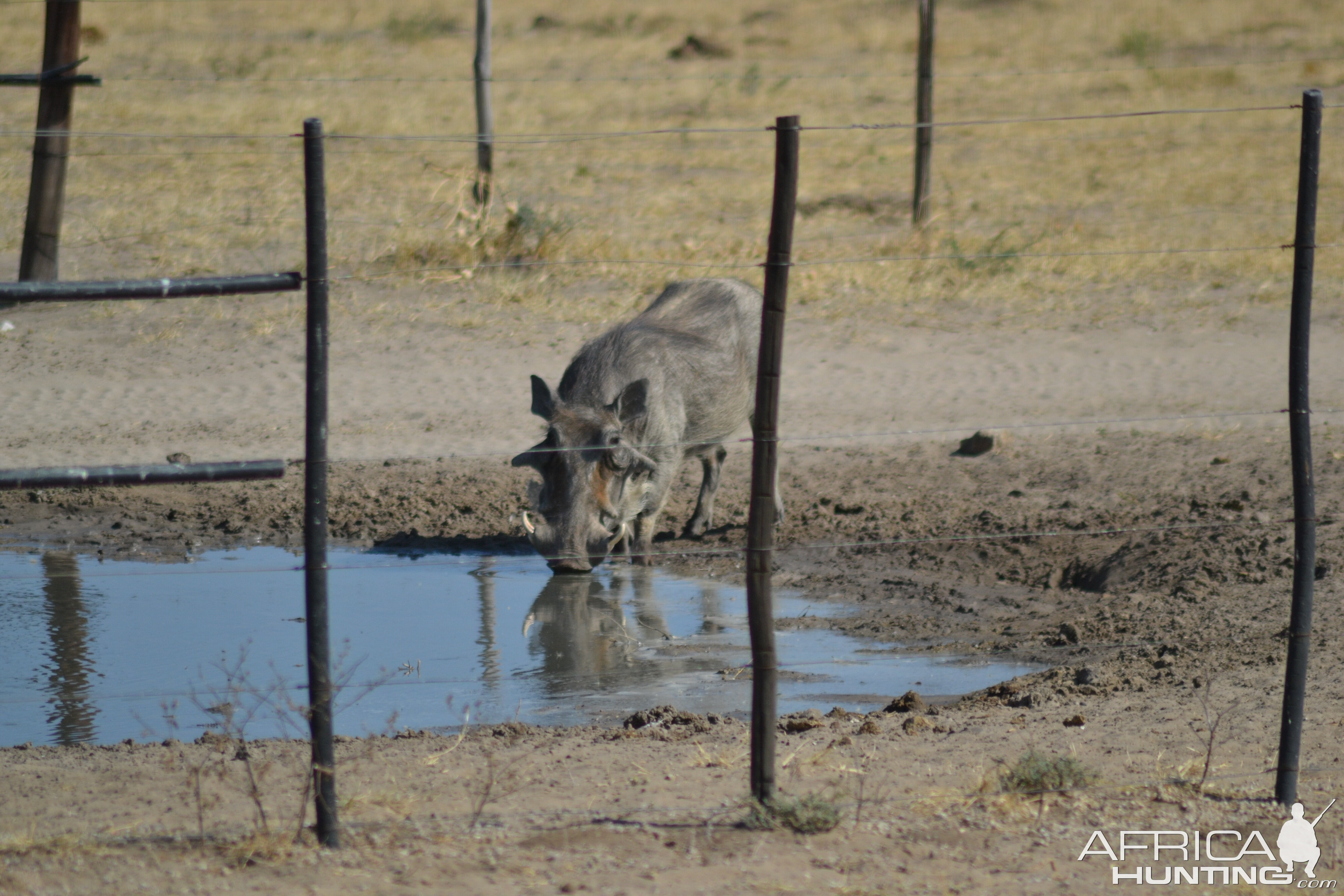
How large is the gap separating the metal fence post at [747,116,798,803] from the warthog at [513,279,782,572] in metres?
2.19

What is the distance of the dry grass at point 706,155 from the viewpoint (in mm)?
13727

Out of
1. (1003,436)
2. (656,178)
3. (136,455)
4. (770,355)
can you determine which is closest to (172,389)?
(136,455)

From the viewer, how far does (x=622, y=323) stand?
855 centimetres

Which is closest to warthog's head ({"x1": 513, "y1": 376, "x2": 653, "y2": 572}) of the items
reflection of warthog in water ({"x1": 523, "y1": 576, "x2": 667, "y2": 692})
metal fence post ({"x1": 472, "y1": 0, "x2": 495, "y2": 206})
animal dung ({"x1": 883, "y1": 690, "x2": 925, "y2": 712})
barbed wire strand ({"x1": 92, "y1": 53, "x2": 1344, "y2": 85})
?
reflection of warthog in water ({"x1": 523, "y1": 576, "x2": 667, "y2": 692})

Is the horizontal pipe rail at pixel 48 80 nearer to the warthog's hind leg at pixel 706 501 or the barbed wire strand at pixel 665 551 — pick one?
the barbed wire strand at pixel 665 551

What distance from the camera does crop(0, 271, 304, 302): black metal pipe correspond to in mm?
3717

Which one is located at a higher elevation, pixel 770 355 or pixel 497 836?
pixel 770 355

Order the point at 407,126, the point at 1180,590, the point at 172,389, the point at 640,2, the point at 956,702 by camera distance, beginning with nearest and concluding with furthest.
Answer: the point at 956,702, the point at 1180,590, the point at 172,389, the point at 407,126, the point at 640,2

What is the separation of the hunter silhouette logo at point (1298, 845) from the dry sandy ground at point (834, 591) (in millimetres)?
113

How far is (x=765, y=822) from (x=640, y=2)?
1361 inches

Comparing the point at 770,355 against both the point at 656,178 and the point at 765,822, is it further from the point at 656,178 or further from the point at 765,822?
the point at 656,178

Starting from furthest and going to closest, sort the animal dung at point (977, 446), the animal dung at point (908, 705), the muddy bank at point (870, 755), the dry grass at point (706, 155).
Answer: the dry grass at point (706, 155) → the animal dung at point (977, 446) → the animal dung at point (908, 705) → the muddy bank at point (870, 755)

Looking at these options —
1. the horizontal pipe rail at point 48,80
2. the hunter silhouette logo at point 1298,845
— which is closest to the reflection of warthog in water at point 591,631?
the hunter silhouette logo at point 1298,845

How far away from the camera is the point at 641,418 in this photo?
766 cm
